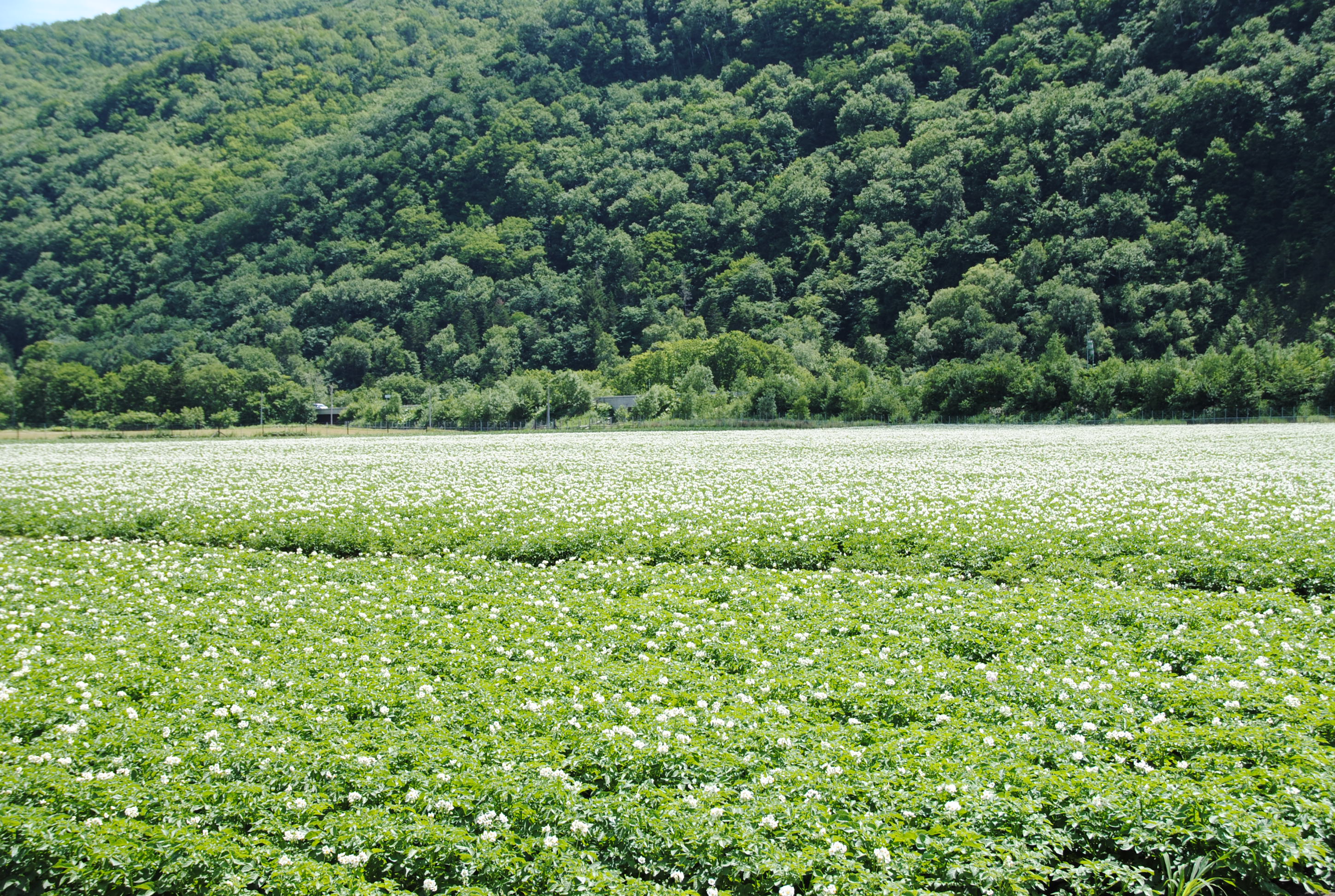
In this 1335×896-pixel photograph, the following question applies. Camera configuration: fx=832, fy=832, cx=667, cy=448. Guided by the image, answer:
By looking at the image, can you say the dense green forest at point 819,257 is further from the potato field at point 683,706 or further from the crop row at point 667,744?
the crop row at point 667,744

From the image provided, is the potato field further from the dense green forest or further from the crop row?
the dense green forest

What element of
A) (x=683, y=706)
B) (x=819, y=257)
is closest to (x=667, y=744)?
(x=683, y=706)

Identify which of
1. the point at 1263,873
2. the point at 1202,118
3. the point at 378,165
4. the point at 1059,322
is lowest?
the point at 1263,873

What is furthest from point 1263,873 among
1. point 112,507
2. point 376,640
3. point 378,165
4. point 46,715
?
point 378,165

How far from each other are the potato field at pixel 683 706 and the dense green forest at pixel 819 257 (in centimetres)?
7780

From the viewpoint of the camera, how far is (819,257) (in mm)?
162375

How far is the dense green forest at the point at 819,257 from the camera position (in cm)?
10831

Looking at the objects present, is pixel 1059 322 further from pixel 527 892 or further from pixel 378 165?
pixel 378 165

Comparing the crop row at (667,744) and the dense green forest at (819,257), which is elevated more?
the dense green forest at (819,257)

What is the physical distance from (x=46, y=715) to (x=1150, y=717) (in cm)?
984

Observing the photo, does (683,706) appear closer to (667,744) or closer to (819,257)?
(667,744)

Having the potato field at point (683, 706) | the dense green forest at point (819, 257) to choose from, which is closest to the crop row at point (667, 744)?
the potato field at point (683, 706)

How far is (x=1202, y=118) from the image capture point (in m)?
126

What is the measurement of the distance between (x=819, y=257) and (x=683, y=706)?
16226 cm
